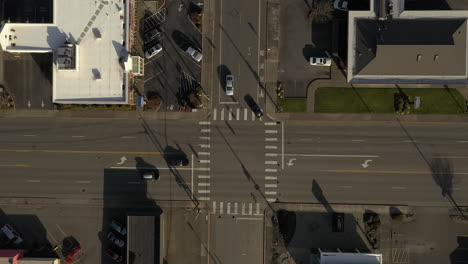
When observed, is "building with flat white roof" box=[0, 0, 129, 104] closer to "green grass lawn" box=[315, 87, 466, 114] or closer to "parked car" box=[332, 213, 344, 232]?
"green grass lawn" box=[315, 87, 466, 114]

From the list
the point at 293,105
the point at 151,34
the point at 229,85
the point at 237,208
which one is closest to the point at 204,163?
the point at 237,208

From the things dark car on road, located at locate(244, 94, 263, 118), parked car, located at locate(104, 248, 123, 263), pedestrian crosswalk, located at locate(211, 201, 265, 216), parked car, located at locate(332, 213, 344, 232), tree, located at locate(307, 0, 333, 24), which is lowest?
parked car, located at locate(104, 248, 123, 263)

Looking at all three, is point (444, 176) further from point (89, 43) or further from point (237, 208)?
point (89, 43)

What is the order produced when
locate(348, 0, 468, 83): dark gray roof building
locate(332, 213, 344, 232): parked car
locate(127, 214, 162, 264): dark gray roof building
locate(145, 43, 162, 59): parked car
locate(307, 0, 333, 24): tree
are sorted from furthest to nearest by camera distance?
locate(145, 43, 162, 59): parked car, locate(332, 213, 344, 232): parked car, locate(307, 0, 333, 24): tree, locate(127, 214, 162, 264): dark gray roof building, locate(348, 0, 468, 83): dark gray roof building

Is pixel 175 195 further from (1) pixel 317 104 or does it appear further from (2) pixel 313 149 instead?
(1) pixel 317 104

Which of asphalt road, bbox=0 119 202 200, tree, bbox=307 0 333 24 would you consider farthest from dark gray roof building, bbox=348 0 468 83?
asphalt road, bbox=0 119 202 200

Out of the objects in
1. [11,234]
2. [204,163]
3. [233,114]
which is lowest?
[11,234]
